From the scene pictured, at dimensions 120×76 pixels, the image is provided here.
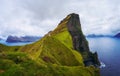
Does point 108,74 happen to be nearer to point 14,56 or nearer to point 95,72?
point 95,72

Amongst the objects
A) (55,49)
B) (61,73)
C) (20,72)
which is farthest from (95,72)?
(55,49)

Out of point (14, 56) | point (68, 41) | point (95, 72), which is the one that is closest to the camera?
point (14, 56)

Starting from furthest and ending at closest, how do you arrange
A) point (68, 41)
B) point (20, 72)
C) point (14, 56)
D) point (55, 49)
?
point (68, 41)
point (55, 49)
point (14, 56)
point (20, 72)

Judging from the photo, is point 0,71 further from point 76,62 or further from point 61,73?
point 76,62

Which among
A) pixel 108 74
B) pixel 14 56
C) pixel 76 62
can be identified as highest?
pixel 14 56

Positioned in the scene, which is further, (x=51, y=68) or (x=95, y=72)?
(x=95, y=72)

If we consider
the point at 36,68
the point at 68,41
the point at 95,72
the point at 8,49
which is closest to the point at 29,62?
the point at 36,68

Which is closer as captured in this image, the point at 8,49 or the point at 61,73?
the point at 61,73

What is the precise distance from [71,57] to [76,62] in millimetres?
4028

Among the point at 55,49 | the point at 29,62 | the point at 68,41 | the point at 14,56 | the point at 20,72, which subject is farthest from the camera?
the point at 68,41

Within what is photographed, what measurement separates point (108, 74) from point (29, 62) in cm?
11218

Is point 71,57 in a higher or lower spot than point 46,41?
lower

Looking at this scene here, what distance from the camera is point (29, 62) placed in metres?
64.1

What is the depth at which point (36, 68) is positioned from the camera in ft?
204
